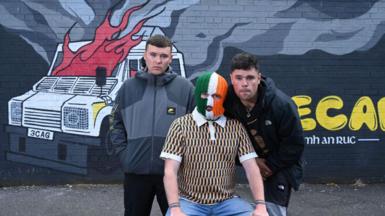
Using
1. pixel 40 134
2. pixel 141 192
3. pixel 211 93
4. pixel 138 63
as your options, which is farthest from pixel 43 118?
pixel 211 93

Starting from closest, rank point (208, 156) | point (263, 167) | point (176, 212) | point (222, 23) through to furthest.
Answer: point (176, 212)
point (208, 156)
point (263, 167)
point (222, 23)

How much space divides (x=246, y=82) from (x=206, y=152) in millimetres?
516

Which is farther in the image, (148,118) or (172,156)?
(148,118)

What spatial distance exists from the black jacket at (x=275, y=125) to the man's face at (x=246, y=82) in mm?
91

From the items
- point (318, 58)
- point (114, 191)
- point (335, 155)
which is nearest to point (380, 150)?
point (335, 155)

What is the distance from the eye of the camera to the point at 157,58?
3.43 m

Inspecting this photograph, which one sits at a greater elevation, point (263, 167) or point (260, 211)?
point (263, 167)

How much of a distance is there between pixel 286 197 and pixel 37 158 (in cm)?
421

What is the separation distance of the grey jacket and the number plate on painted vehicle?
318 cm

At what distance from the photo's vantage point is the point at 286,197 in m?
3.31

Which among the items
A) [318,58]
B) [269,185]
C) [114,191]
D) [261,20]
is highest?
[261,20]

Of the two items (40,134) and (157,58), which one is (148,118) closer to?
(157,58)

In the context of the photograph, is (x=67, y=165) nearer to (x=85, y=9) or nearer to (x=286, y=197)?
(x=85, y=9)

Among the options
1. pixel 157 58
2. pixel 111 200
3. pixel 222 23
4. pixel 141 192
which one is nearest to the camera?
pixel 157 58
